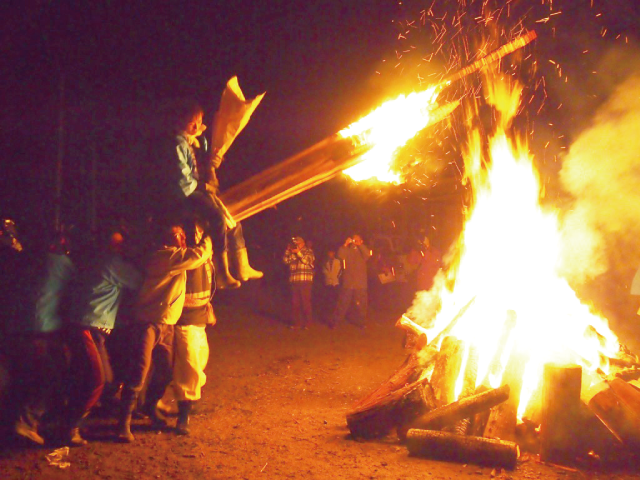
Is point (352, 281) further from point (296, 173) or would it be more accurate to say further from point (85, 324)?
point (85, 324)

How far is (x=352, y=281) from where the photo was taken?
11.9 metres

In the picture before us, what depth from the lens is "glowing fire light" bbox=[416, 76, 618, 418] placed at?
6.00 m

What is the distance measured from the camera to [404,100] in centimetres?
578

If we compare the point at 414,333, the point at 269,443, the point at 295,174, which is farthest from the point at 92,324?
the point at 414,333

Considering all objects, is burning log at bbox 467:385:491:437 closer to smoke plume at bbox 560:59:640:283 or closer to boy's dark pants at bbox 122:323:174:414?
boy's dark pants at bbox 122:323:174:414

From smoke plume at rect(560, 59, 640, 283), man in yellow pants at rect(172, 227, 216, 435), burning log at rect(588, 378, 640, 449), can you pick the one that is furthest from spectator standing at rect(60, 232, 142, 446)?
smoke plume at rect(560, 59, 640, 283)

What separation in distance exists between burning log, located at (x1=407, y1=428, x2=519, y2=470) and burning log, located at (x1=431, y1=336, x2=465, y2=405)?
32.0 inches

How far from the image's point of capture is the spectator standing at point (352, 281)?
38.9ft

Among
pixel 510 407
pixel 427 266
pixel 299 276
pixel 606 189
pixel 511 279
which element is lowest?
pixel 510 407

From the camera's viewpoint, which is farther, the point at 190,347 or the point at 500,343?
the point at 500,343

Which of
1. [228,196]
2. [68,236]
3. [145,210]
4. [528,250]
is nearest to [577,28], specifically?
[528,250]

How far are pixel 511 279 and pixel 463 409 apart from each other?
105 inches

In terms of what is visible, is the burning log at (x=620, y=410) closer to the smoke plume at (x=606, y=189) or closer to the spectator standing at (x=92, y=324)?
the spectator standing at (x=92, y=324)

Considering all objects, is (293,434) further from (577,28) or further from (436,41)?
(577,28)
